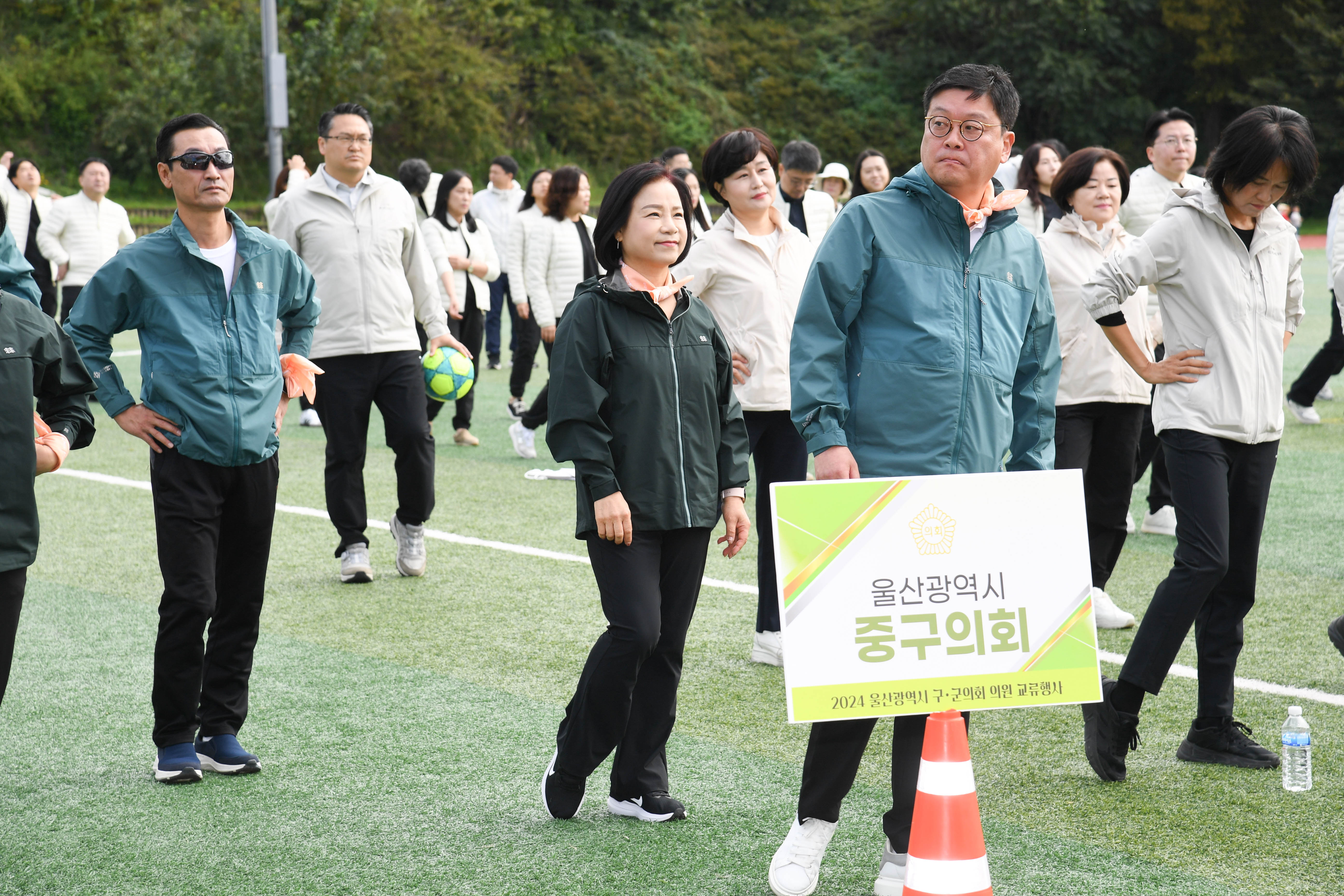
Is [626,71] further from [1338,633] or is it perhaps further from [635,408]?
[635,408]

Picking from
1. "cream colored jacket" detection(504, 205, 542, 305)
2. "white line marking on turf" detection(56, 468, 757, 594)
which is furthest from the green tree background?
"white line marking on turf" detection(56, 468, 757, 594)

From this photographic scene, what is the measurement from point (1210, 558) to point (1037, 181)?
4139mm

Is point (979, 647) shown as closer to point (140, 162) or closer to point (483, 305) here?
point (483, 305)

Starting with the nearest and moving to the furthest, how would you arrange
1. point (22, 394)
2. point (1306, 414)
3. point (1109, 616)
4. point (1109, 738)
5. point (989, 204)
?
1. point (22, 394)
2. point (989, 204)
3. point (1109, 738)
4. point (1109, 616)
5. point (1306, 414)

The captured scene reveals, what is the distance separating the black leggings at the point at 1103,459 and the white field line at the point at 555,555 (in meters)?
0.46

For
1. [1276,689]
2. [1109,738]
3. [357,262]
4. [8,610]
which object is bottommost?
[1276,689]

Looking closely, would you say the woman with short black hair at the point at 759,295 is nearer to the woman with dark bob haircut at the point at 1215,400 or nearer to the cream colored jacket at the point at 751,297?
the cream colored jacket at the point at 751,297

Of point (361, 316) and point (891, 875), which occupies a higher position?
point (361, 316)

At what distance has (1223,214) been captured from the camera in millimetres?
4422

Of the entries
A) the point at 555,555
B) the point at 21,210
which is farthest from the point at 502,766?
the point at 21,210

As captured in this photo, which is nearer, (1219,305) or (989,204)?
(989,204)

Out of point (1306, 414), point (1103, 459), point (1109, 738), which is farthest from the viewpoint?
point (1306, 414)

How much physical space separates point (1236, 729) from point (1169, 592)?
537mm

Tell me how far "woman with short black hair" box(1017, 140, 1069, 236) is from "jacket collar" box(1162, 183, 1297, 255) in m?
3.29
